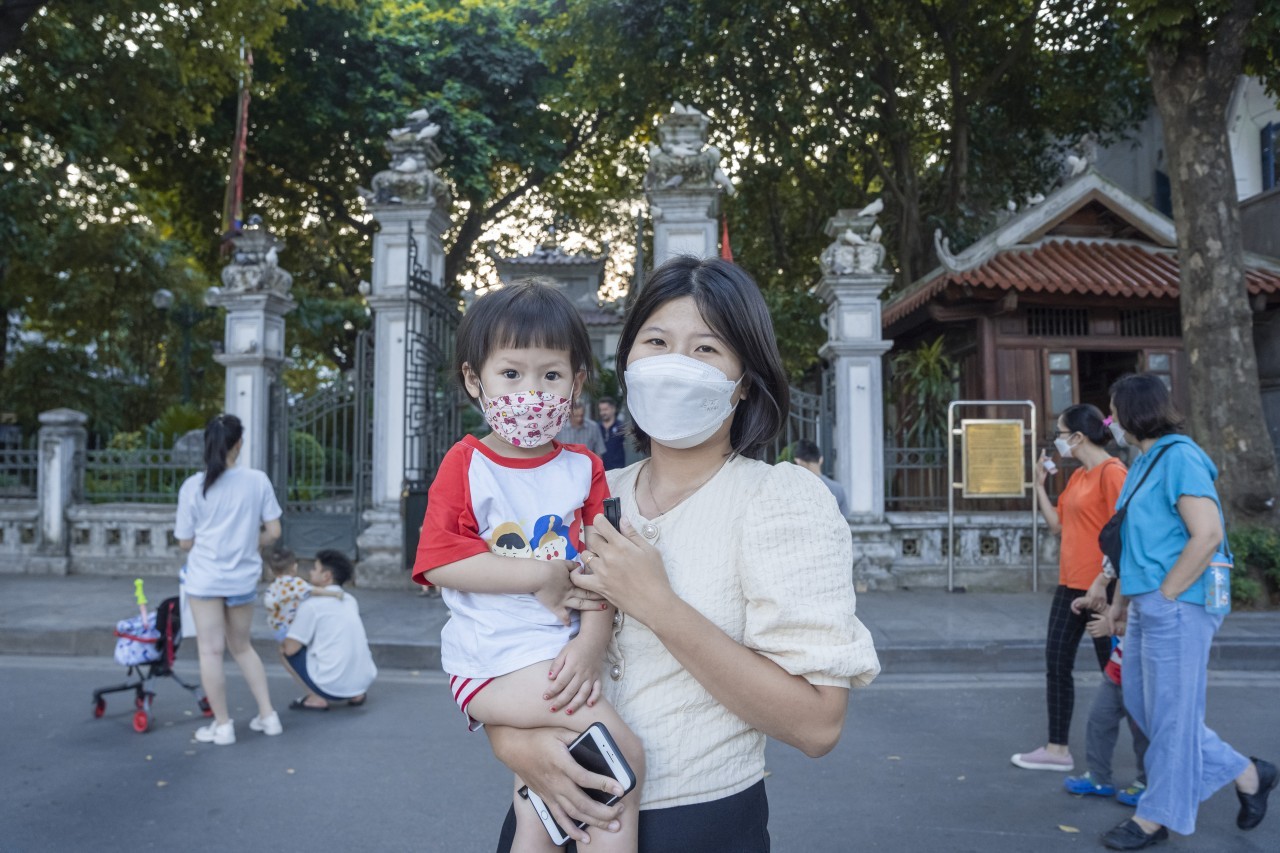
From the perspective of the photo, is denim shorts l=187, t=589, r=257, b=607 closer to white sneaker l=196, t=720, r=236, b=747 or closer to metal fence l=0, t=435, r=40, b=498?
white sneaker l=196, t=720, r=236, b=747

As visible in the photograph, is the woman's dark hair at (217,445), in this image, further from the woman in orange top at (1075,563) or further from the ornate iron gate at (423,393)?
the ornate iron gate at (423,393)

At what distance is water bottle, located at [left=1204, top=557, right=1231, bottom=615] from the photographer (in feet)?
11.5

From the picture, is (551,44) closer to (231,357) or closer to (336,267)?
(336,267)

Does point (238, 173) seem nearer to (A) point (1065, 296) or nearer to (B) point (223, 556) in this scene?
(B) point (223, 556)

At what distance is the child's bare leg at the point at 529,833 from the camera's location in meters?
1.51

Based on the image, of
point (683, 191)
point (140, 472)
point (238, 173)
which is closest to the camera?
point (683, 191)

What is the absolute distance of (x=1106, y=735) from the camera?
13.6ft

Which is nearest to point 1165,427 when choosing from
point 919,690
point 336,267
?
point 919,690

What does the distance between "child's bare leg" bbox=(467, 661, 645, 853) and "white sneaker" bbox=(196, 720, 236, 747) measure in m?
4.12

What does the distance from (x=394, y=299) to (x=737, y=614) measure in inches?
368

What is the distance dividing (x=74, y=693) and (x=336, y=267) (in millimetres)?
17985

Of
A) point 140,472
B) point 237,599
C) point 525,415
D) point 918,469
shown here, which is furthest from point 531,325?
point 140,472

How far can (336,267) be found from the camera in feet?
75.3

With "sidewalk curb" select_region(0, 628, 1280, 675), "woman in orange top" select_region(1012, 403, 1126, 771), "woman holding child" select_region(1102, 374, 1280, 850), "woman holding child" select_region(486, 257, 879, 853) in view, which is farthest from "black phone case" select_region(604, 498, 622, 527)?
"sidewalk curb" select_region(0, 628, 1280, 675)
